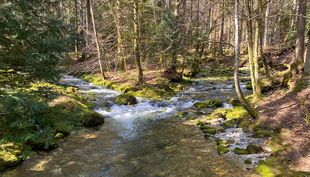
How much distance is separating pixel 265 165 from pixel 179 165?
236 centimetres

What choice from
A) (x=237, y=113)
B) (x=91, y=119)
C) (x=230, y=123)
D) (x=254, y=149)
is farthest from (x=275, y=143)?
(x=91, y=119)

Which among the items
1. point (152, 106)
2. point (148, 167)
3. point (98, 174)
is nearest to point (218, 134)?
point (148, 167)

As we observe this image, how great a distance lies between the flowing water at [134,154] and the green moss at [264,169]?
0.86 feet

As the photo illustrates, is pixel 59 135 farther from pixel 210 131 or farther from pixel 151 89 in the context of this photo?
pixel 151 89

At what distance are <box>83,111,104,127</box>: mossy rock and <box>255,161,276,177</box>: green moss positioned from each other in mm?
7028

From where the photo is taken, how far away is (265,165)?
15.7ft

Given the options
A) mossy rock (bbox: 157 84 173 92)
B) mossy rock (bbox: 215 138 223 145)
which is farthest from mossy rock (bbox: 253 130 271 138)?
mossy rock (bbox: 157 84 173 92)

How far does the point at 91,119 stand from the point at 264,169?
7347mm

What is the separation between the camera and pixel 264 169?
4.64 metres

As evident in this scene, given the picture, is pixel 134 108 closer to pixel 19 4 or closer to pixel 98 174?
pixel 98 174

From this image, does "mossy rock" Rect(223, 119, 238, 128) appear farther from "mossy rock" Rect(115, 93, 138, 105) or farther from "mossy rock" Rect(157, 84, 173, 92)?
"mossy rock" Rect(157, 84, 173, 92)

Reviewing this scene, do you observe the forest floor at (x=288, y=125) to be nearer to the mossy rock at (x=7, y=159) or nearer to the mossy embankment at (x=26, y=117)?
the mossy embankment at (x=26, y=117)

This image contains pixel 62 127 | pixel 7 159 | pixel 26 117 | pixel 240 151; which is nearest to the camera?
pixel 26 117

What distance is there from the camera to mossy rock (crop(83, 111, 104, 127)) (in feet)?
28.2
